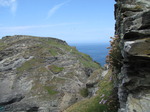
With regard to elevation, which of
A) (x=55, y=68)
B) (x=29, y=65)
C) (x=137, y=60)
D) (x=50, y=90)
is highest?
(x=137, y=60)

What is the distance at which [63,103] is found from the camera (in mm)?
37438

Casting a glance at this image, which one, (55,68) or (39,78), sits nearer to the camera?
(39,78)

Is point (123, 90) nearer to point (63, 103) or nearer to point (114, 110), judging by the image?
point (114, 110)

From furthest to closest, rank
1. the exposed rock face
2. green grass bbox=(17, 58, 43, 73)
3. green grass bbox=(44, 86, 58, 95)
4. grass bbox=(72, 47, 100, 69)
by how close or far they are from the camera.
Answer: grass bbox=(72, 47, 100, 69), green grass bbox=(17, 58, 43, 73), green grass bbox=(44, 86, 58, 95), the exposed rock face

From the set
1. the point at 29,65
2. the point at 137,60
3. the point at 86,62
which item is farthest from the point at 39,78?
the point at 137,60

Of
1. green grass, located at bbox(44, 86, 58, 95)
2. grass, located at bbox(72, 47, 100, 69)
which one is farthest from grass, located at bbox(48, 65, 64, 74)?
grass, located at bbox(72, 47, 100, 69)

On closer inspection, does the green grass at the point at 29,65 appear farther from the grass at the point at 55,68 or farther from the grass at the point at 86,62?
the grass at the point at 86,62

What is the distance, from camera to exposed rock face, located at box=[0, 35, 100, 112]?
38.2 metres

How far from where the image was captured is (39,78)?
153 ft

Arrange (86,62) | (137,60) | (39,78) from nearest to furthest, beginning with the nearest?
(137,60), (39,78), (86,62)

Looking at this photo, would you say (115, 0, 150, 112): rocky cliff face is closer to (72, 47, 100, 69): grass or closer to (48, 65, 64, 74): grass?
(48, 65, 64, 74): grass

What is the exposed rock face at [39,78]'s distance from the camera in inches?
1503

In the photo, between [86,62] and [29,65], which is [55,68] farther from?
[86,62]

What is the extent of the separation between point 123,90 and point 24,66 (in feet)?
153
